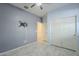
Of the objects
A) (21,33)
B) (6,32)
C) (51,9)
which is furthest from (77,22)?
(6,32)

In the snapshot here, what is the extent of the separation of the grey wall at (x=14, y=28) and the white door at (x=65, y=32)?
0.65 metres

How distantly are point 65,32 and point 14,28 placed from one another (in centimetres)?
159

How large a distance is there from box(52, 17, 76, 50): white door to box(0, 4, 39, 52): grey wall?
0.65m

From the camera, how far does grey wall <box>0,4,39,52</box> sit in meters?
2.61

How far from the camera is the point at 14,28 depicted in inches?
109

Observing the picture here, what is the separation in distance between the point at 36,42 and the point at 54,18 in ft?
3.07

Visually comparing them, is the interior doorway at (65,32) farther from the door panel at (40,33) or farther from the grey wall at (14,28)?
the grey wall at (14,28)

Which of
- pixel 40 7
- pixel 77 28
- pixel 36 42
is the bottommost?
pixel 36 42

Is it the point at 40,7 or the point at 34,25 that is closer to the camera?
the point at 40,7

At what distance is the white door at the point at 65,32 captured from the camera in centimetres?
265

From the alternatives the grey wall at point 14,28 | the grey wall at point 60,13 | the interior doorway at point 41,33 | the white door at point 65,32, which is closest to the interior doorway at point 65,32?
the white door at point 65,32

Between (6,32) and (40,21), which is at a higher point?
(40,21)

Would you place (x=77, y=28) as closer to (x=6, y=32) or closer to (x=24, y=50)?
(x=24, y=50)

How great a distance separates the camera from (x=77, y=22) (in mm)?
2717
